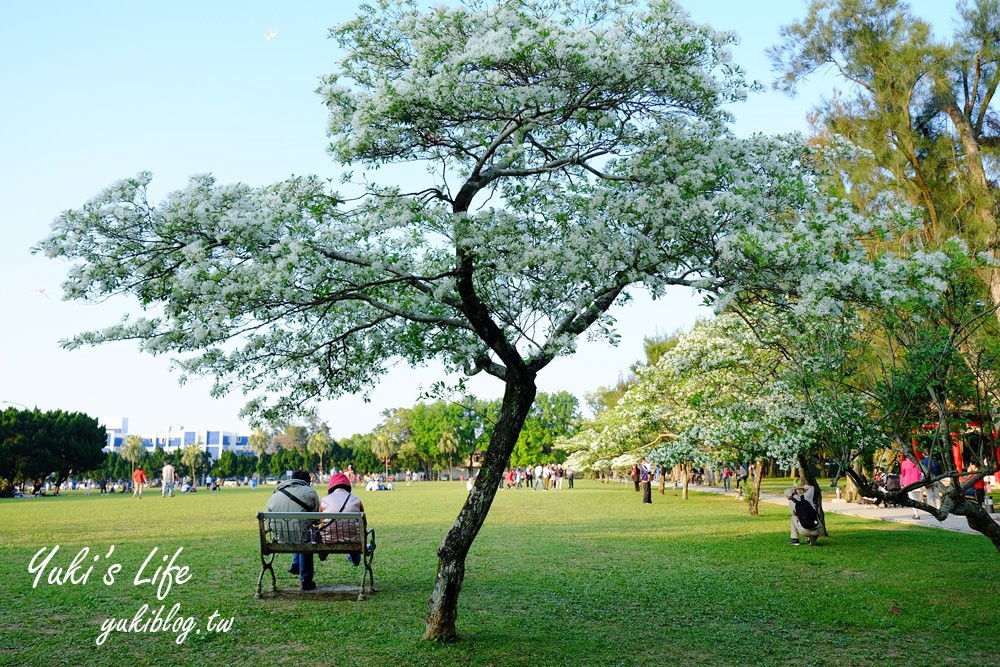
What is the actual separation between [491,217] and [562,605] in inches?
188

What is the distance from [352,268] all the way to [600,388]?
7094cm

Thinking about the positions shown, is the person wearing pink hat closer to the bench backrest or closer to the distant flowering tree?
the bench backrest

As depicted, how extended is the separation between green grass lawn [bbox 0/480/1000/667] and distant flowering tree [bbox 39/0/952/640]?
1.34 meters

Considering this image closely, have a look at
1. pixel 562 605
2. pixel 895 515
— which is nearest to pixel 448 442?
pixel 895 515

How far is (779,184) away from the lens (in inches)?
305

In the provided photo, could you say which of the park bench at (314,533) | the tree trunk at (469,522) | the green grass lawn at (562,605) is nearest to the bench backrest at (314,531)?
the park bench at (314,533)

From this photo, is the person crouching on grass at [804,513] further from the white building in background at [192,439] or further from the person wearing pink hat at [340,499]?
the white building in background at [192,439]

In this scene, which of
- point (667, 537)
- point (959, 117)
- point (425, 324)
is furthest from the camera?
point (959, 117)

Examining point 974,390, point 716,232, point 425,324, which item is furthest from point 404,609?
point 974,390

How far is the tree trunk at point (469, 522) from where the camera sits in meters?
7.53

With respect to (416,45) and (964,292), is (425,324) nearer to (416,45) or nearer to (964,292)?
(416,45)

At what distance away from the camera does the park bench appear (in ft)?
31.4

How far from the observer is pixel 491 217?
305 inches

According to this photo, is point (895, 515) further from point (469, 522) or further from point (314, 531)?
point (469, 522)
